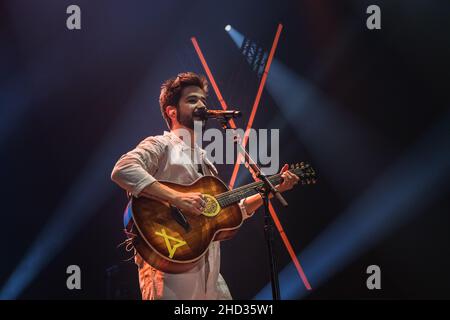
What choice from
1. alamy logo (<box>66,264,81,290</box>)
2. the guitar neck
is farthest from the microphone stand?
alamy logo (<box>66,264,81,290</box>)

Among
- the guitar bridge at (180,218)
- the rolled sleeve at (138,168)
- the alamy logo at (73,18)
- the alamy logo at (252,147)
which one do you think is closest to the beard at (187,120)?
the rolled sleeve at (138,168)

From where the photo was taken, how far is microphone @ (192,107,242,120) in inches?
107

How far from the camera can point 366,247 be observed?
14.4ft

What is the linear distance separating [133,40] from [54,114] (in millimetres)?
1161

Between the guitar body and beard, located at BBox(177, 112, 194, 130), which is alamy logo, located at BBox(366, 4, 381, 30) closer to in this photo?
beard, located at BBox(177, 112, 194, 130)

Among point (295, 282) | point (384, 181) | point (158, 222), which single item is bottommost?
point (295, 282)

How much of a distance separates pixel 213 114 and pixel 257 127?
6.14 feet

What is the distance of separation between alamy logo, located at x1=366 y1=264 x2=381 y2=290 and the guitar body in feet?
7.02

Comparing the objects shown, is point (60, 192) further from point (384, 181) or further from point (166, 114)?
point (384, 181)

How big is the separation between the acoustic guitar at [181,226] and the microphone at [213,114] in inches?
16.6

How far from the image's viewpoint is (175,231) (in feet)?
8.47

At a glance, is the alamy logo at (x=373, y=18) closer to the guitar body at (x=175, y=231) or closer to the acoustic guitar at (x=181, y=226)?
the acoustic guitar at (x=181, y=226)

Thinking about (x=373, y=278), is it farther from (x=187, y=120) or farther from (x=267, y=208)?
(x=187, y=120)
